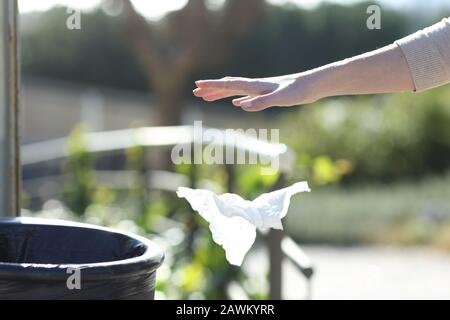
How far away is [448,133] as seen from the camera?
13148 millimetres

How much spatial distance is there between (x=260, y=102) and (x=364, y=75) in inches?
12.7

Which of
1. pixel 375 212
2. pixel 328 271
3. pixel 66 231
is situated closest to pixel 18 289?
pixel 66 231

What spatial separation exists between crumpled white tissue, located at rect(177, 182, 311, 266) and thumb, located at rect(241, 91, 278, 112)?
0.82ft

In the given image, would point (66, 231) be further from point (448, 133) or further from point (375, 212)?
point (448, 133)

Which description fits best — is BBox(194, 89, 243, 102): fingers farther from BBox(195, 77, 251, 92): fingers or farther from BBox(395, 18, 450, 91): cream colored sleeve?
BBox(395, 18, 450, 91): cream colored sleeve

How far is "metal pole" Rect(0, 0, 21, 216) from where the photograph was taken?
10.5ft

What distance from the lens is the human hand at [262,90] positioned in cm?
226

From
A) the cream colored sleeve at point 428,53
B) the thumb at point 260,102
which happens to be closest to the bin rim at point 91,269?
the thumb at point 260,102

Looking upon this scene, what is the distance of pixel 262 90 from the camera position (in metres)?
2.38

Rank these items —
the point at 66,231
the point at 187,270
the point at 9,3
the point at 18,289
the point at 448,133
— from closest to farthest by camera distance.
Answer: the point at 18,289 → the point at 66,231 → the point at 9,3 → the point at 187,270 → the point at 448,133

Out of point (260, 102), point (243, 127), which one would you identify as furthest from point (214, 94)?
point (243, 127)

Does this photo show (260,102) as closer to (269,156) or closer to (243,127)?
(269,156)
